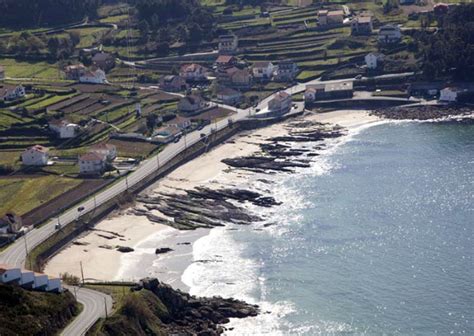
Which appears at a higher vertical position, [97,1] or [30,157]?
[97,1]

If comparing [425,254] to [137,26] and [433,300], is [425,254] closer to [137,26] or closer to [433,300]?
[433,300]

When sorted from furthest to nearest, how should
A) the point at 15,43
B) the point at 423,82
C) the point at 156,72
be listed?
1. the point at 15,43
2. the point at 156,72
3. the point at 423,82

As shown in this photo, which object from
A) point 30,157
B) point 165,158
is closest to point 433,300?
point 165,158

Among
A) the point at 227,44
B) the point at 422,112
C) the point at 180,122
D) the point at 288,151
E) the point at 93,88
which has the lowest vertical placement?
the point at 288,151

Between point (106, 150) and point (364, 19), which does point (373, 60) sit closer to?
point (364, 19)

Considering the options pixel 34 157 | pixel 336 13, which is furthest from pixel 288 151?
pixel 336 13

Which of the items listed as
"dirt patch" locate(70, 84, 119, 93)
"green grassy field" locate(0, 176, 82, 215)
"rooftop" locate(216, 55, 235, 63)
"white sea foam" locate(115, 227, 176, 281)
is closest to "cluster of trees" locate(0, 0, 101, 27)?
"rooftop" locate(216, 55, 235, 63)

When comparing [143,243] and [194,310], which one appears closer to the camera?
[194,310]
